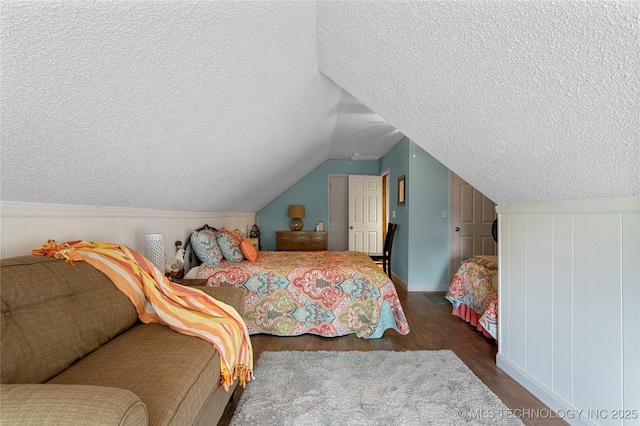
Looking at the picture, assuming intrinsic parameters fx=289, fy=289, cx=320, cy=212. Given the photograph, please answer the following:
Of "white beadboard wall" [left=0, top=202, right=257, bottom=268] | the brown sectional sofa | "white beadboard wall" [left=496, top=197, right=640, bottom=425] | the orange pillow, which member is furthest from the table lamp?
the brown sectional sofa

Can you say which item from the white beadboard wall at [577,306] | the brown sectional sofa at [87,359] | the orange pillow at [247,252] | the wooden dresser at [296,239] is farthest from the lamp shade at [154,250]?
the wooden dresser at [296,239]

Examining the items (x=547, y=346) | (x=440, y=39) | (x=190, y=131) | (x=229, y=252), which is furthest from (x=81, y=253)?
(x=547, y=346)

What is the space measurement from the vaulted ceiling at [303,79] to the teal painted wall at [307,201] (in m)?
4.08

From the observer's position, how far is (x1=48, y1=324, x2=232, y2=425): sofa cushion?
0.89 meters

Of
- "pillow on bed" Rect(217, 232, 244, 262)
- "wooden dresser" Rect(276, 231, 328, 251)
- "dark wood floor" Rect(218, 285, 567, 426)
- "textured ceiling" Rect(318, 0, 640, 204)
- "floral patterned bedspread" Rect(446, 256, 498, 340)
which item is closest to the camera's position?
"textured ceiling" Rect(318, 0, 640, 204)

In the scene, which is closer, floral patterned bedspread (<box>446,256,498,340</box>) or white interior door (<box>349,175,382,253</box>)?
floral patterned bedspread (<box>446,256,498,340</box>)

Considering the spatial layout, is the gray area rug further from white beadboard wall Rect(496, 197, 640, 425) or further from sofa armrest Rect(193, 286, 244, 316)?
sofa armrest Rect(193, 286, 244, 316)

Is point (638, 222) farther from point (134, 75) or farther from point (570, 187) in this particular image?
point (134, 75)

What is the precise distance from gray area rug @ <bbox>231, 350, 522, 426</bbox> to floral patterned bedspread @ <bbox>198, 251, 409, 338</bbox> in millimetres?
406

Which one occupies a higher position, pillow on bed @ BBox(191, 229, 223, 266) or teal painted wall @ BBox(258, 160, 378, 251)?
teal painted wall @ BBox(258, 160, 378, 251)

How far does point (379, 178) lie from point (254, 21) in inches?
196

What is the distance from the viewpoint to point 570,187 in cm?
142

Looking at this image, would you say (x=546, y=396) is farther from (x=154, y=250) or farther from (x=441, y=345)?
(x=154, y=250)

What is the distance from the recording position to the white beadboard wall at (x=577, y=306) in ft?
4.06
